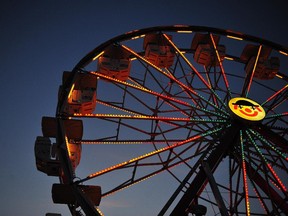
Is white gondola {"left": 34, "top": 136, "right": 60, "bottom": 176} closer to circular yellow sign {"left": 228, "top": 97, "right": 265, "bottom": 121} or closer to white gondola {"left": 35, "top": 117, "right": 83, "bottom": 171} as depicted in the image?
white gondola {"left": 35, "top": 117, "right": 83, "bottom": 171}

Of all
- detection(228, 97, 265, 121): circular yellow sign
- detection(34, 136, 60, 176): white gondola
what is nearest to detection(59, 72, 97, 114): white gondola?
detection(34, 136, 60, 176): white gondola

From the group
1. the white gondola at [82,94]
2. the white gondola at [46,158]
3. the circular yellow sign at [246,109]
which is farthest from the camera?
the white gondola at [82,94]

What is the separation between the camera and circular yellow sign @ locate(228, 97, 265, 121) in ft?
33.3

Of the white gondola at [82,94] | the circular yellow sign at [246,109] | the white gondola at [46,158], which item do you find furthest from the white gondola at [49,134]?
the circular yellow sign at [246,109]

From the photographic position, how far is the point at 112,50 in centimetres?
1204

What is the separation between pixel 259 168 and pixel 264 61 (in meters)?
4.97

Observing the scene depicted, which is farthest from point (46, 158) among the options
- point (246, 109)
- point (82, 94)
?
point (246, 109)

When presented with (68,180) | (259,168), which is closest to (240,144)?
(259,168)

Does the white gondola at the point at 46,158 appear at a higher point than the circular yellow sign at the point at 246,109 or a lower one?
lower

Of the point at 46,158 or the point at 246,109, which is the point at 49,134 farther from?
the point at 246,109

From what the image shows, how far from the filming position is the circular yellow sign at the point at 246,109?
10.1m

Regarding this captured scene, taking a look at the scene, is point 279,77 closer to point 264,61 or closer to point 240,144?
point 264,61

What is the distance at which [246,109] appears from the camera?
1052 cm

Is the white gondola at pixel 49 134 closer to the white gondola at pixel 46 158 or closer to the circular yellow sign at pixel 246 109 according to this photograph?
the white gondola at pixel 46 158
